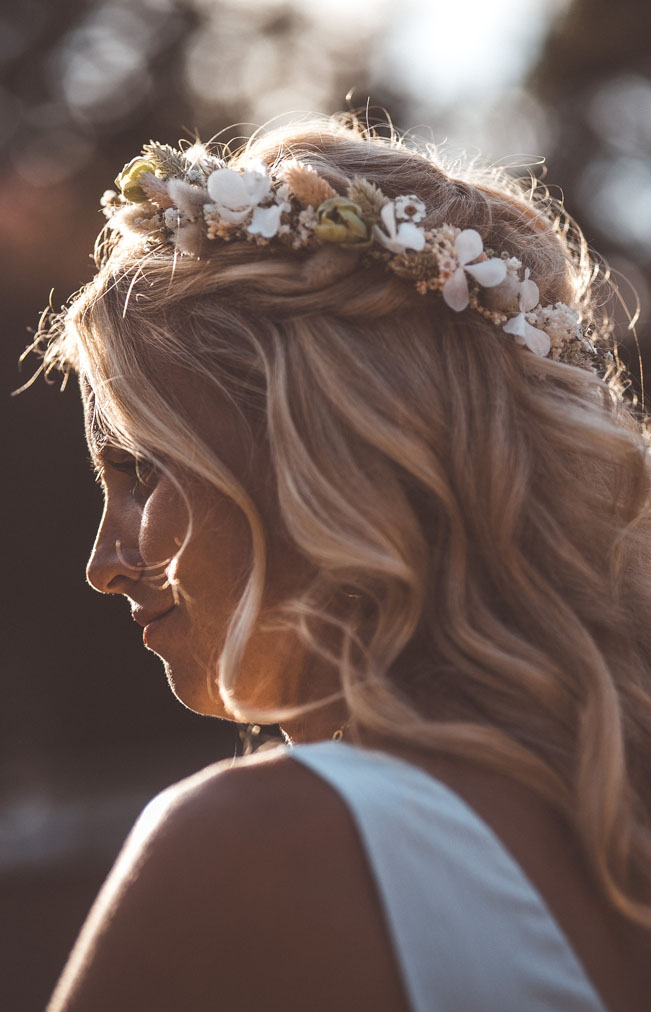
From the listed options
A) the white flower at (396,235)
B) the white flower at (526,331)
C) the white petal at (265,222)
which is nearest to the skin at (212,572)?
the white petal at (265,222)

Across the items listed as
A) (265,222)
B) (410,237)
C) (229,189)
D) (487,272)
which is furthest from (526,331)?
(229,189)

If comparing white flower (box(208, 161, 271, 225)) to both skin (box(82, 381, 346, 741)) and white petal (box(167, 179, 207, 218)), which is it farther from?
skin (box(82, 381, 346, 741))

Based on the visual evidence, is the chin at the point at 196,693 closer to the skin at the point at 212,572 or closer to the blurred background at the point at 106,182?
the skin at the point at 212,572

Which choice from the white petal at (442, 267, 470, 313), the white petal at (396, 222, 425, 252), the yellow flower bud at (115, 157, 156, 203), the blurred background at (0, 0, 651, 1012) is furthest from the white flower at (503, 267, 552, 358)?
the blurred background at (0, 0, 651, 1012)

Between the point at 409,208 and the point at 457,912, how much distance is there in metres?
1.23

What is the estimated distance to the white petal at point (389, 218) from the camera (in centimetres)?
168

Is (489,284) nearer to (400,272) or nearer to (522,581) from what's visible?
(400,272)

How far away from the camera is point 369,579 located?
1.52m

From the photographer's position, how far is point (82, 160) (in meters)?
7.09

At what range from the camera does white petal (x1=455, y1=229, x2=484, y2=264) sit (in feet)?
5.64

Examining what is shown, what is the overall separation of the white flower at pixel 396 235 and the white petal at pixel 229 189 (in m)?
0.28

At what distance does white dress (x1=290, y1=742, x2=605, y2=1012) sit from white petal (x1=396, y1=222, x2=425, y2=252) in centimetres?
95

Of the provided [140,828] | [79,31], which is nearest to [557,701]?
[140,828]

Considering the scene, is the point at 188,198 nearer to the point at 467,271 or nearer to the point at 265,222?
the point at 265,222
